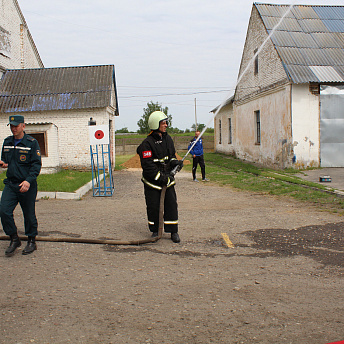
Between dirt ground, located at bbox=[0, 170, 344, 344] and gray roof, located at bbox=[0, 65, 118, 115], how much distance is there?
10.9 meters

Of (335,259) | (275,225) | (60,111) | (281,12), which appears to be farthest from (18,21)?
(335,259)

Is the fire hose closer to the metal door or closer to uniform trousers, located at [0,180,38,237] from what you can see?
uniform trousers, located at [0,180,38,237]

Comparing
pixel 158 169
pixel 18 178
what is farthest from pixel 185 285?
pixel 18 178

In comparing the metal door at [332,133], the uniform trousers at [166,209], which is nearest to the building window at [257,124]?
the metal door at [332,133]

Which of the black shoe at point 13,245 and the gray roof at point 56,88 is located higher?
the gray roof at point 56,88

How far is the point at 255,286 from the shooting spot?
14.0 ft

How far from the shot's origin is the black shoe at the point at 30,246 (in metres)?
5.51

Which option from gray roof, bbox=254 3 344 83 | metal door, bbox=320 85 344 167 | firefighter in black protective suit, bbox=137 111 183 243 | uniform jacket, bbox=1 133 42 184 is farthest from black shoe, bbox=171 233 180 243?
metal door, bbox=320 85 344 167

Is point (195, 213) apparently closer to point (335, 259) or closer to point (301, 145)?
point (335, 259)

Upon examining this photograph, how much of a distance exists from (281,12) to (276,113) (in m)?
5.53

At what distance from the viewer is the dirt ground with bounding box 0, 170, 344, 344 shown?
10.8 feet

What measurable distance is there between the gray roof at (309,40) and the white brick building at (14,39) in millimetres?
11852

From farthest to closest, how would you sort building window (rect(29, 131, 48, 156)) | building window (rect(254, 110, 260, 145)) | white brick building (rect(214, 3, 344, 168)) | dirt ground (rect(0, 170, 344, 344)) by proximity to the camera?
building window (rect(254, 110, 260, 145)) < building window (rect(29, 131, 48, 156)) < white brick building (rect(214, 3, 344, 168)) < dirt ground (rect(0, 170, 344, 344))

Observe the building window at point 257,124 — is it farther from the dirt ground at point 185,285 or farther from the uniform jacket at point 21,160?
the uniform jacket at point 21,160
